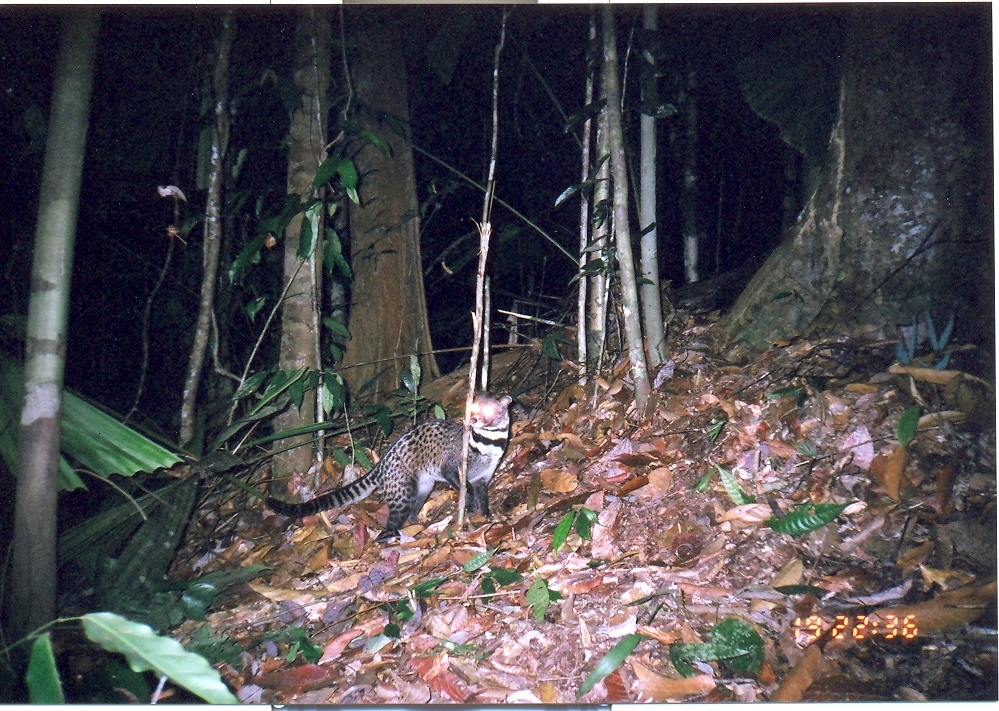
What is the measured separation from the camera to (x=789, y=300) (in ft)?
9.92

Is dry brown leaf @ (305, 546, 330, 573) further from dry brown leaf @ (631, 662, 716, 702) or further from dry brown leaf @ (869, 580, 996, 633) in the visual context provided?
dry brown leaf @ (869, 580, 996, 633)

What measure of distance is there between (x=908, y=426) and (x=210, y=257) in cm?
A: 318

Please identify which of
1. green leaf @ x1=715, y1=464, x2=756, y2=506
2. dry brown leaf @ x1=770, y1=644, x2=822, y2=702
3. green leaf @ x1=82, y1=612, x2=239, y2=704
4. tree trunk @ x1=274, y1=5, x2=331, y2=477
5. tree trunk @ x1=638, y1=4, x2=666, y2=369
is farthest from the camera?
tree trunk @ x1=638, y1=4, x2=666, y2=369

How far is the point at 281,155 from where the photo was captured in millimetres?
3299

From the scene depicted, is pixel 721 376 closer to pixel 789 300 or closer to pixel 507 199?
pixel 789 300

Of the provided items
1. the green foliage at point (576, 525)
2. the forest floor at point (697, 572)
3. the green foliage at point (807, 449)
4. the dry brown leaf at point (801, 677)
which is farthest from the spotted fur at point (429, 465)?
the dry brown leaf at point (801, 677)

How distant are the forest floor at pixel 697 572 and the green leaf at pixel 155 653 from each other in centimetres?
29

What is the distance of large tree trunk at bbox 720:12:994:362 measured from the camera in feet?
7.34

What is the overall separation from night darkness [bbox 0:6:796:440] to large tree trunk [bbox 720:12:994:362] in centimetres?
22

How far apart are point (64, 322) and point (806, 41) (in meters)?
2.90

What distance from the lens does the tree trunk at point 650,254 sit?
322 cm

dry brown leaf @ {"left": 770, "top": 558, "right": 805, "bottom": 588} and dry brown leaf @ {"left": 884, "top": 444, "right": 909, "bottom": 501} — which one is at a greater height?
dry brown leaf @ {"left": 884, "top": 444, "right": 909, "bottom": 501}

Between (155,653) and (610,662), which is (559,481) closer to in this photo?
(610,662)

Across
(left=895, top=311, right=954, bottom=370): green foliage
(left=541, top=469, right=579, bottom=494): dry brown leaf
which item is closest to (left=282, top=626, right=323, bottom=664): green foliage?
(left=541, top=469, right=579, bottom=494): dry brown leaf
